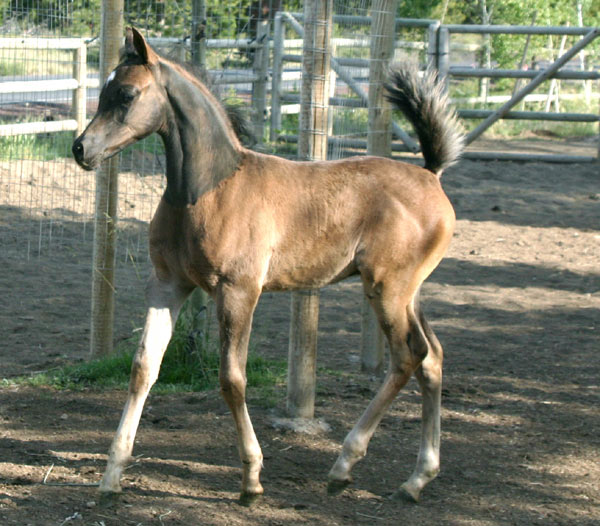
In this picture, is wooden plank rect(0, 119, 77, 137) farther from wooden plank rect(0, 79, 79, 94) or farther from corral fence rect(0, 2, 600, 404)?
wooden plank rect(0, 79, 79, 94)

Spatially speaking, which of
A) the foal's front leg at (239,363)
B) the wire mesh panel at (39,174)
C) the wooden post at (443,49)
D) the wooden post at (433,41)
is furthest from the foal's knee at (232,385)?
the wooden post at (433,41)

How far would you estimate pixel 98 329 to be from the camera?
5.84m

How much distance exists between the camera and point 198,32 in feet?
17.8

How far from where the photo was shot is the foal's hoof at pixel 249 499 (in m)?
3.90

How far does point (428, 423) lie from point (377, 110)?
241 cm

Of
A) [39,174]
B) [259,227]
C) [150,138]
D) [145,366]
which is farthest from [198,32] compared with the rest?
[39,174]

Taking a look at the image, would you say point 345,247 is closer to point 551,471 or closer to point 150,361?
point 150,361

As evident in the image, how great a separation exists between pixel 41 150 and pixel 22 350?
568cm

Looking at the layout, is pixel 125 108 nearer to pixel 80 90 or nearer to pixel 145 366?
pixel 145 366

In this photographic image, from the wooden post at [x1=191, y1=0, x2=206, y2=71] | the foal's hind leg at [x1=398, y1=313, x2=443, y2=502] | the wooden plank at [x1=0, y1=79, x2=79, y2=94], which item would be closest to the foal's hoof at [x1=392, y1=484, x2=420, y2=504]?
the foal's hind leg at [x1=398, y1=313, x2=443, y2=502]

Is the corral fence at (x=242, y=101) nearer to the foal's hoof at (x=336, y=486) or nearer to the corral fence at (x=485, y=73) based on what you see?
the corral fence at (x=485, y=73)

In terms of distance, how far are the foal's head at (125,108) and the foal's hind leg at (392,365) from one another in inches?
54.3

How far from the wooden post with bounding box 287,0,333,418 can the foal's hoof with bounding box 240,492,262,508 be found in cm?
107

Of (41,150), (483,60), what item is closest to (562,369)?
(41,150)
